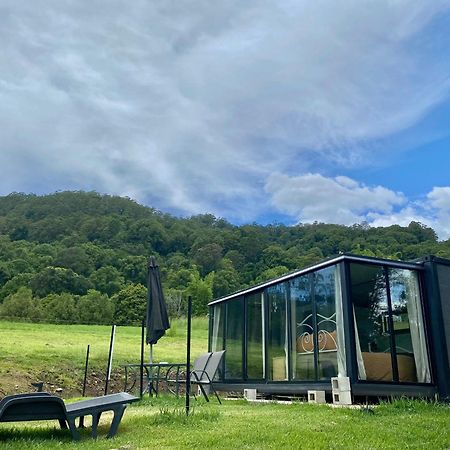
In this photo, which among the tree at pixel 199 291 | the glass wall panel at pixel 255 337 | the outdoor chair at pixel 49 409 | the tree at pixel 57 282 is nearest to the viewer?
the outdoor chair at pixel 49 409

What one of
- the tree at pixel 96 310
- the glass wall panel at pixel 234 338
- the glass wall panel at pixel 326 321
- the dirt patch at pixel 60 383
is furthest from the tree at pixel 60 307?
the glass wall panel at pixel 326 321

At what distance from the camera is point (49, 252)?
126 ft

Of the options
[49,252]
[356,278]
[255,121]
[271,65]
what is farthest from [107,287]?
[356,278]

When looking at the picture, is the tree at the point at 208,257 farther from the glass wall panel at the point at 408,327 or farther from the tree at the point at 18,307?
the glass wall panel at the point at 408,327

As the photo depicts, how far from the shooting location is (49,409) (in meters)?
4.33

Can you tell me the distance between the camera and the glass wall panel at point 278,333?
9023 mm

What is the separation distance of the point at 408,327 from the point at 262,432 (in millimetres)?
4425

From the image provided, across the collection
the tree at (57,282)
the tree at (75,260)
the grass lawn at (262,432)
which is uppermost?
the tree at (75,260)

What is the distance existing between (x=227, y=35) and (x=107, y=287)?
26996 mm

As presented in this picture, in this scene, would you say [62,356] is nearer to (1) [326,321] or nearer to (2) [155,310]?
(2) [155,310]

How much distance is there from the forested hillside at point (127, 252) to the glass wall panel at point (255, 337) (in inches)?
564

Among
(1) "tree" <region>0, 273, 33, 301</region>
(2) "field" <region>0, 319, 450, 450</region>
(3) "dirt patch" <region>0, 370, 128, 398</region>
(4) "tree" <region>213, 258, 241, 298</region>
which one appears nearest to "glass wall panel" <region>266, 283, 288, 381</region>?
(2) "field" <region>0, 319, 450, 450</region>


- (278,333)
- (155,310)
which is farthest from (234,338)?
(155,310)

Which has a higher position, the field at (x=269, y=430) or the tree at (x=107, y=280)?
the tree at (x=107, y=280)
